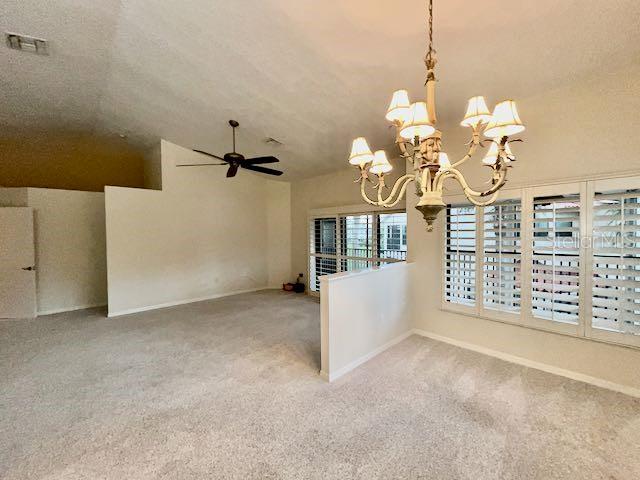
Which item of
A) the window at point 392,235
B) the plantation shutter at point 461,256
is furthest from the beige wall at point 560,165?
the window at point 392,235

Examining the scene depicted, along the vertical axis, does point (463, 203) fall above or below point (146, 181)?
below

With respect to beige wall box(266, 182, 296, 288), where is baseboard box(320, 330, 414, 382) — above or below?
below

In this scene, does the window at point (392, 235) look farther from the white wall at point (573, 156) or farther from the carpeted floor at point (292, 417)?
the carpeted floor at point (292, 417)

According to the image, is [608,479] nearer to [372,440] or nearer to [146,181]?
[372,440]

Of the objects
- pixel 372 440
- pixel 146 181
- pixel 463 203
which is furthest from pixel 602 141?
pixel 146 181

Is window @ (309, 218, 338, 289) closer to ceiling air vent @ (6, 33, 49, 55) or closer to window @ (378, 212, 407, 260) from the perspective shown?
window @ (378, 212, 407, 260)

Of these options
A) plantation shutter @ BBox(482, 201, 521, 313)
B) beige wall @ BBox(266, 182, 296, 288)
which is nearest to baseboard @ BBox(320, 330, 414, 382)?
plantation shutter @ BBox(482, 201, 521, 313)

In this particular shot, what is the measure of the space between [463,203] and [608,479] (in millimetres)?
2649

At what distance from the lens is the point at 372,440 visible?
1.98m

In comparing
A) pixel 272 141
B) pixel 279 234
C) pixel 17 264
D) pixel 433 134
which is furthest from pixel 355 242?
pixel 17 264

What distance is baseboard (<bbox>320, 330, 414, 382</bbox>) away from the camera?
2783 mm

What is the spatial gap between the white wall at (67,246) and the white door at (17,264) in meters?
0.22

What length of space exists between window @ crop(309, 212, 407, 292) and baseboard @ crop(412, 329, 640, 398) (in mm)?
1475

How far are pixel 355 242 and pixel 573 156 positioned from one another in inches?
140
